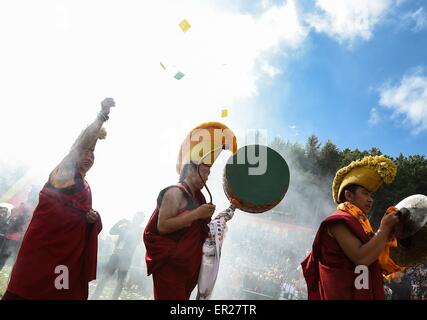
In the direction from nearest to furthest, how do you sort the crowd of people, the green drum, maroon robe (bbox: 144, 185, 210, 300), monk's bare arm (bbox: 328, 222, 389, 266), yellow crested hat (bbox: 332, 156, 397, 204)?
monk's bare arm (bbox: 328, 222, 389, 266) < maroon robe (bbox: 144, 185, 210, 300) < the green drum < yellow crested hat (bbox: 332, 156, 397, 204) < the crowd of people

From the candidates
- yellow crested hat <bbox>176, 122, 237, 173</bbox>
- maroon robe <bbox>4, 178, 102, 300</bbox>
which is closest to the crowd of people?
maroon robe <bbox>4, 178, 102, 300</bbox>

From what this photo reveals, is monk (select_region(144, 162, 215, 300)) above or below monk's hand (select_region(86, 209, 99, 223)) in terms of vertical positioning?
below

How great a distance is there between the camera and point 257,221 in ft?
66.5

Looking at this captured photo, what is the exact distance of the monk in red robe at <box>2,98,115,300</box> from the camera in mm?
2754

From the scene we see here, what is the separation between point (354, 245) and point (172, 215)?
1441mm

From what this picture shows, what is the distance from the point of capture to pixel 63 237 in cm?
291

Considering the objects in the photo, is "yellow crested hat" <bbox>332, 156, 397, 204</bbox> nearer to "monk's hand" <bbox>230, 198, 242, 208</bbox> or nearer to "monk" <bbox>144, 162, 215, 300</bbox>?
"monk's hand" <bbox>230, 198, 242, 208</bbox>

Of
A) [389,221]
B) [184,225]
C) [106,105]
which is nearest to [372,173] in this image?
[389,221]

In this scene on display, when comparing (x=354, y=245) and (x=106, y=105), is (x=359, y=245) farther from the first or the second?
(x=106, y=105)

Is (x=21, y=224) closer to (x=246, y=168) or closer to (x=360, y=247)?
(x=246, y=168)

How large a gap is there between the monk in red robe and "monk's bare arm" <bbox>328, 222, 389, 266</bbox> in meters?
2.15

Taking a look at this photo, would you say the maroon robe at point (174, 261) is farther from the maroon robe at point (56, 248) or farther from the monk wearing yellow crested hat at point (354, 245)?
the monk wearing yellow crested hat at point (354, 245)

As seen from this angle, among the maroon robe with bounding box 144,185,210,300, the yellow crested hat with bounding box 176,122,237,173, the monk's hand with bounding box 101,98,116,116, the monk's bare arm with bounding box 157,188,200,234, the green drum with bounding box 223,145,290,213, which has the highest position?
the monk's hand with bounding box 101,98,116,116
